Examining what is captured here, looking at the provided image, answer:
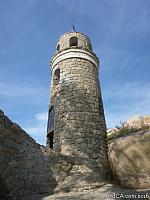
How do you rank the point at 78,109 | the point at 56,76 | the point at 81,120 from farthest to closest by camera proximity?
the point at 56,76
the point at 78,109
the point at 81,120

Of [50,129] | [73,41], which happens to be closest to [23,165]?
[50,129]

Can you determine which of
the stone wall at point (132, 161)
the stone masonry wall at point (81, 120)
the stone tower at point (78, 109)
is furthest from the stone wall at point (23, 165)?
the stone wall at point (132, 161)

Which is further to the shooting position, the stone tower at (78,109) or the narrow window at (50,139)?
the narrow window at (50,139)

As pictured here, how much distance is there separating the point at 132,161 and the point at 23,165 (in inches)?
133

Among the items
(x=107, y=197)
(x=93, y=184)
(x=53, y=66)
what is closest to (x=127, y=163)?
(x=93, y=184)

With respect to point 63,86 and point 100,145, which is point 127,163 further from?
point 63,86

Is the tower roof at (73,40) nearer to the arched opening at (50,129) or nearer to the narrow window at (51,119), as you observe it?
the narrow window at (51,119)

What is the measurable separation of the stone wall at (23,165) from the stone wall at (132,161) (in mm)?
1787

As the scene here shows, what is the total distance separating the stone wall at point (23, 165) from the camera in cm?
525

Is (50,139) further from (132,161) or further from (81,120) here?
(132,161)

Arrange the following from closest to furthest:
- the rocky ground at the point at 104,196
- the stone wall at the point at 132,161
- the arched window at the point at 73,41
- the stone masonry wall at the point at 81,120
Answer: the rocky ground at the point at 104,196
the stone wall at the point at 132,161
the stone masonry wall at the point at 81,120
the arched window at the point at 73,41

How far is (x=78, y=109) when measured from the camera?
883cm

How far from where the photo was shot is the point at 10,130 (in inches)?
225

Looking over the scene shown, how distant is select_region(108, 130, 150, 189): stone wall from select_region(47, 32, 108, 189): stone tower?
0.65 meters
